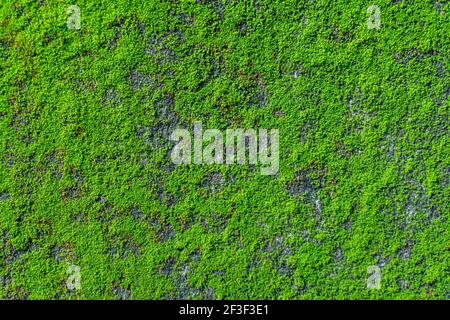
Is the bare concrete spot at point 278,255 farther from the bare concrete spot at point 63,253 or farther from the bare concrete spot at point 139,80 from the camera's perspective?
the bare concrete spot at point 139,80

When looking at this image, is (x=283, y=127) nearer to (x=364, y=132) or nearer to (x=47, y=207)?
(x=364, y=132)

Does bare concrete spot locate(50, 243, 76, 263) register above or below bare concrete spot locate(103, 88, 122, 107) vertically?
below

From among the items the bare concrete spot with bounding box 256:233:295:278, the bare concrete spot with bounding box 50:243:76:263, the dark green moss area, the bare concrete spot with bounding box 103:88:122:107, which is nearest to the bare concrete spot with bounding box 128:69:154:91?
the dark green moss area

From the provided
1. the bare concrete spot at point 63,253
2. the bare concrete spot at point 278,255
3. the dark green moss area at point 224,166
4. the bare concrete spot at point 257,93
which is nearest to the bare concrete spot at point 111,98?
the dark green moss area at point 224,166

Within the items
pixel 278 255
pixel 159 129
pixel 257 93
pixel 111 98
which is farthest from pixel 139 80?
pixel 278 255

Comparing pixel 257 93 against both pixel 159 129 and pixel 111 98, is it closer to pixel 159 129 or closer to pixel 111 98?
pixel 159 129

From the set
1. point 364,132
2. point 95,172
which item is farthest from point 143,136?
point 364,132

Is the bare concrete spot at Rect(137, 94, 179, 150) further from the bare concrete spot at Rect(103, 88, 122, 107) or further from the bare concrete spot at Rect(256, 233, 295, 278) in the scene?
the bare concrete spot at Rect(256, 233, 295, 278)

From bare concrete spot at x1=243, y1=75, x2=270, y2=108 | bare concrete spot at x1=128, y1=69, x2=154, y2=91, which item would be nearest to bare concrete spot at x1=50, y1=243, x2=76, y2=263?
bare concrete spot at x1=128, y1=69, x2=154, y2=91
